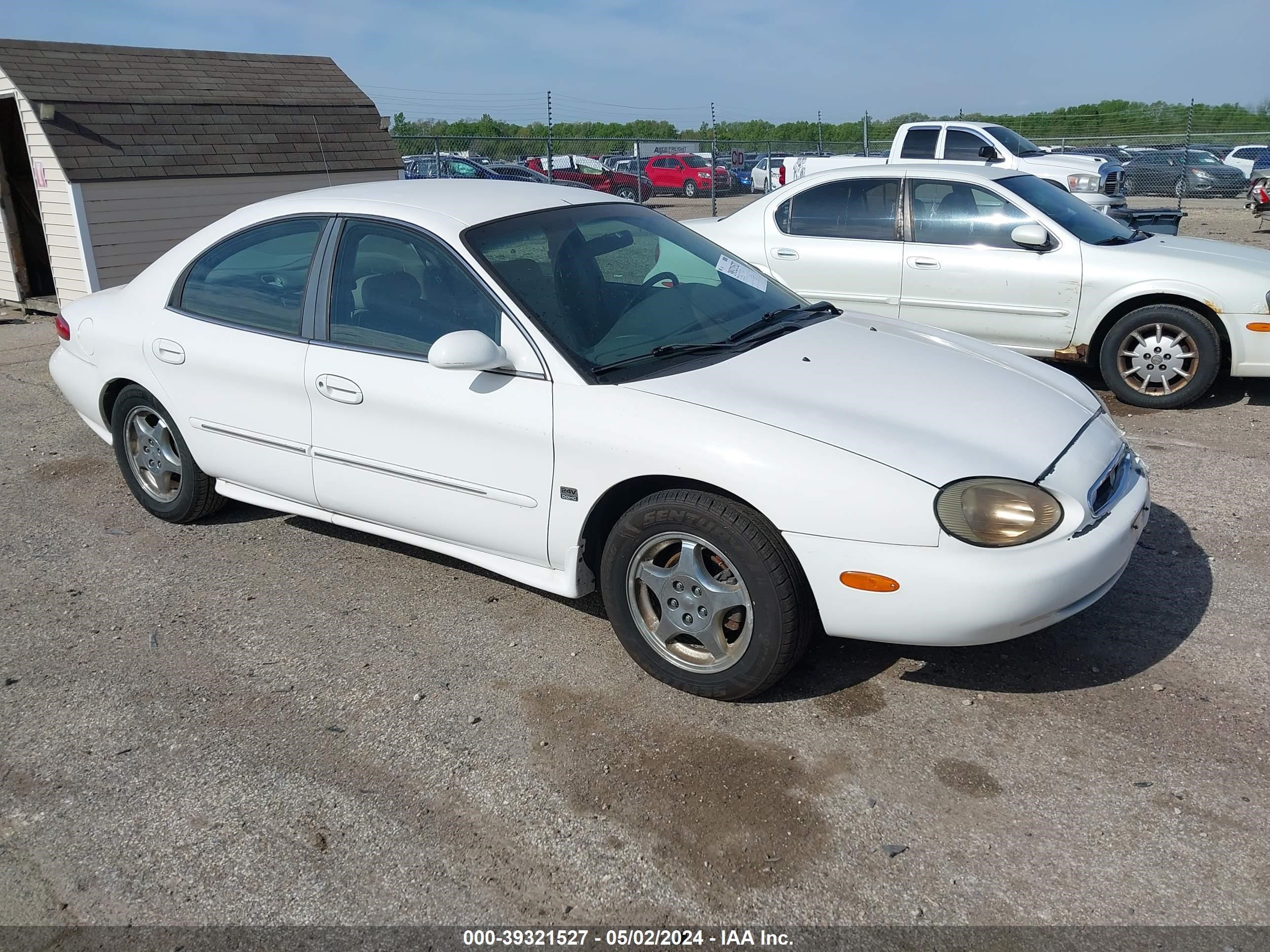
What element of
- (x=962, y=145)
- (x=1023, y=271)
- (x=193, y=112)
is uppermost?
(x=193, y=112)

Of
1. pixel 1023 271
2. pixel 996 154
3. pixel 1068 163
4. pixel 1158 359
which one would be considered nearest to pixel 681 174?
pixel 996 154

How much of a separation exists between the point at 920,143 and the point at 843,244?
10.3 metres

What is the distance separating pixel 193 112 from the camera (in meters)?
11.6

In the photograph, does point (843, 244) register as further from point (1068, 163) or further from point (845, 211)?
point (1068, 163)

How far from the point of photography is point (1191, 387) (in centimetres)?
665

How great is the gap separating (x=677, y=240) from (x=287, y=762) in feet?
8.68

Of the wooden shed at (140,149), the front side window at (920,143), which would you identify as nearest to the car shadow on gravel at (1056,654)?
the wooden shed at (140,149)

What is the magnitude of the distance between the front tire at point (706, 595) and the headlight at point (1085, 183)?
44.3ft

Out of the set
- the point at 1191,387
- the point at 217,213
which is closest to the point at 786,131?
the point at 217,213

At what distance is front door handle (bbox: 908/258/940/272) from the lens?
7.23 meters

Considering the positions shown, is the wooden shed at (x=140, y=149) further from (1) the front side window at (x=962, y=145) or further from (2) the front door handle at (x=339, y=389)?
(1) the front side window at (x=962, y=145)

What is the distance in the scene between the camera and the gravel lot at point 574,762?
2619mm

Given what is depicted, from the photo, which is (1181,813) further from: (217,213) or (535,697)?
(217,213)

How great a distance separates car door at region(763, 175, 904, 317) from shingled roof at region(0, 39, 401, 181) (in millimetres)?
7036
